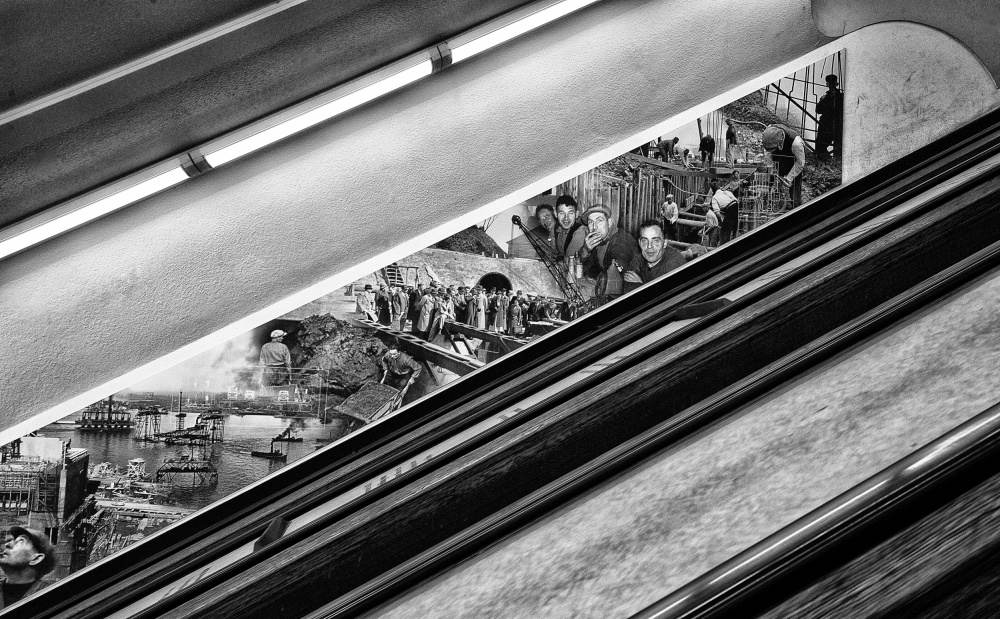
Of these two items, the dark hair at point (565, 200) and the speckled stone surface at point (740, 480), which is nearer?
the speckled stone surface at point (740, 480)

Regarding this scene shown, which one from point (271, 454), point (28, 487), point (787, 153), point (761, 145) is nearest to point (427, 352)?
point (271, 454)

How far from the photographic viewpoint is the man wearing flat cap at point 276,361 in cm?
380

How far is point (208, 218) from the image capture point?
13.2 ft

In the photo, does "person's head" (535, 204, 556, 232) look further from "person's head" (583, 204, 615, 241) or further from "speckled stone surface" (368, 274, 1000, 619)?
"speckled stone surface" (368, 274, 1000, 619)

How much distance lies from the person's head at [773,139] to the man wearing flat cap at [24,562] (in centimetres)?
498

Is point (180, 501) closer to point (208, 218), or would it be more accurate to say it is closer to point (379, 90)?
point (208, 218)

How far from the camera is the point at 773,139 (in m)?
4.24

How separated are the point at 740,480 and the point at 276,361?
3.31 meters

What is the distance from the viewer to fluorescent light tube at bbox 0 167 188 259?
145 inches

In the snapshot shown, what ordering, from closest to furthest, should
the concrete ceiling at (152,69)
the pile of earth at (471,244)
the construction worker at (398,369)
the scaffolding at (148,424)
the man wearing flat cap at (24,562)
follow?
the concrete ceiling at (152,69) → the man wearing flat cap at (24,562) → the scaffolding at (148,424) → the construction worker at (398,369) → the pile of earth at (471,244)

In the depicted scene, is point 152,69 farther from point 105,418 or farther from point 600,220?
point 600,220

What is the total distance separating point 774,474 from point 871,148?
13.7ft

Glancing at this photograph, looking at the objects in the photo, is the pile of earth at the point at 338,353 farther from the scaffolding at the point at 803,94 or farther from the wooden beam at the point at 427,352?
the scaffolding at the point at 803,94

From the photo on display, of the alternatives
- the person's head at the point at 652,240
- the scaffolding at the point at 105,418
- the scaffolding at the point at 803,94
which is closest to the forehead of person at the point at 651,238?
the person's head at the point at 652,240
